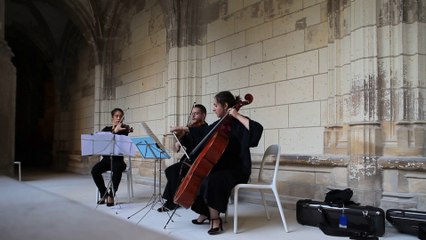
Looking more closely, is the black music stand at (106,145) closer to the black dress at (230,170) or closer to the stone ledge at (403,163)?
the black dress at (230,170)

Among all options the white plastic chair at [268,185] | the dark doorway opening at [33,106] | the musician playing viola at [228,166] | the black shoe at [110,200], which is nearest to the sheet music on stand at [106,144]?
the black shoe at [110,200]

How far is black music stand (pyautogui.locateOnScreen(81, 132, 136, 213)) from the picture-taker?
14.9 feet

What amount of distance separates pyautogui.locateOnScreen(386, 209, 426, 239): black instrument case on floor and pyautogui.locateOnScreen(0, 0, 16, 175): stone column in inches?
230

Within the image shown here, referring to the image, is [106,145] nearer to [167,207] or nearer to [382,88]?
[167,207]

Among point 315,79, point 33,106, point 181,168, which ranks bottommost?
point 181,168

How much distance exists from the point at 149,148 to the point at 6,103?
406 centimetres

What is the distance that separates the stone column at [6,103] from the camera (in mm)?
6836

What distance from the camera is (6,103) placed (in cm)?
705

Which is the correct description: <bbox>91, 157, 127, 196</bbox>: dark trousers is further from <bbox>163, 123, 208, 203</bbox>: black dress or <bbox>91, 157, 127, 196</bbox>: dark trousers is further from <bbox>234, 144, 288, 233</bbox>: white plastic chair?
<bbox>234, 144, 288, 233</bbox>: white plastic chair

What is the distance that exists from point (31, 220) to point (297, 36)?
11.9 feet

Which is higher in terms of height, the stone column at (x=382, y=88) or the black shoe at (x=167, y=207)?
the stone column at (x=382, y=88)

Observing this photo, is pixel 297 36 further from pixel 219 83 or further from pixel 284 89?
pixel 219 83

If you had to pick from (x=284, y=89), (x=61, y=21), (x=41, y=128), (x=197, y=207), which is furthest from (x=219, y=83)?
(x=41, y=128)

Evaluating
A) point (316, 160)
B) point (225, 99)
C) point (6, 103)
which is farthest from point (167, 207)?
point (6, 103)
